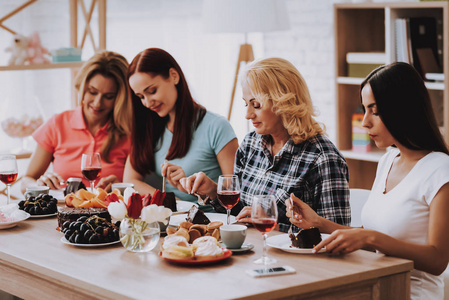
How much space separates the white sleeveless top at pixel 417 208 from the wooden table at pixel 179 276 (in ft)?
0.65

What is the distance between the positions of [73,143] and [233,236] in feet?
5.75

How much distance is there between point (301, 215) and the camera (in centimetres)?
215

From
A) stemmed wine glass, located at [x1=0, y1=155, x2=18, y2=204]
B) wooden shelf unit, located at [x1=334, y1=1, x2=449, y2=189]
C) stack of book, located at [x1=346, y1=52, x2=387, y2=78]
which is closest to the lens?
stemmed wine glass, located at [x1=0, y1=155, x2=18, y2=204]

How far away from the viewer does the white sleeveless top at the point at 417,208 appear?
2.05 meters

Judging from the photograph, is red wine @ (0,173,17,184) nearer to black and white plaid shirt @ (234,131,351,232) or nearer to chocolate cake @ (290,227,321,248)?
black and white plaid shirt @ (234,131,351,232)

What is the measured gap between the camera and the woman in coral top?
3445 millimetres

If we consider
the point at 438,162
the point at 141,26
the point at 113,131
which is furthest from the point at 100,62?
the point at 438,162

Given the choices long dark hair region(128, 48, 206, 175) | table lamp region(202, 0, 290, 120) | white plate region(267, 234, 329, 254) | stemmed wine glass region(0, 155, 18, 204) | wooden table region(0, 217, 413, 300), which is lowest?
wooden table region(0, 217, 413, 300)

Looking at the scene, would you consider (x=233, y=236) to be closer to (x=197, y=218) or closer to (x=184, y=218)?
(x=197, y=218)

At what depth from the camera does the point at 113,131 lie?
3.49 metres

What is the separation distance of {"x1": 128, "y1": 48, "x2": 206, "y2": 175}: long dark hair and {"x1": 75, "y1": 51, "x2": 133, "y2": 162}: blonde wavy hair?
0.76ft

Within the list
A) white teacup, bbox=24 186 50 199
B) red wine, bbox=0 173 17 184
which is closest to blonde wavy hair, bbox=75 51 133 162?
white teacup, bbox=24 186 50 199

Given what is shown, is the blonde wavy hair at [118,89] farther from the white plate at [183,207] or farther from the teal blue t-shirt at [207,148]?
the white plate at [183,207]

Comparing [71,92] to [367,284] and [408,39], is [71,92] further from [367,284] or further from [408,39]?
[367,284]
